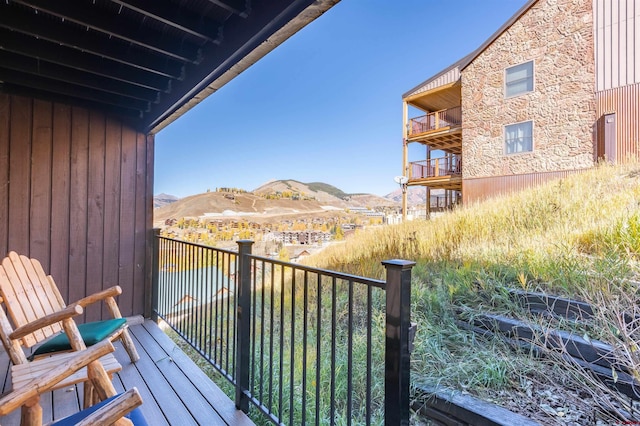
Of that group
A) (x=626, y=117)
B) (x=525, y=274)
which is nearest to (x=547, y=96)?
(x=626, y=117)

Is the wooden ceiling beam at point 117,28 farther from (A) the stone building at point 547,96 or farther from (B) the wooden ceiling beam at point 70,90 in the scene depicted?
(A) the stone building at point 547,96

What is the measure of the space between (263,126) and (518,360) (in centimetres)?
1329

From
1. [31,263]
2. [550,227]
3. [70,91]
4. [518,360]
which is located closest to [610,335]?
[518,360]

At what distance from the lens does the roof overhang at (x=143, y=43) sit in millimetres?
1599

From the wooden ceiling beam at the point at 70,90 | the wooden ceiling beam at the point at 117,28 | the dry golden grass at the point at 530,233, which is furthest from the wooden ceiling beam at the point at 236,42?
the dry golden grass at the point at 530,233

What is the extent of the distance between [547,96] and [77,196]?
10879 millimetres

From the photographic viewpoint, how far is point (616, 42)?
7.59 metres

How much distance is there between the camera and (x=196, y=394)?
2.03 meters

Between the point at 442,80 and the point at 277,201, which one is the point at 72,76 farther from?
the point at 442,80

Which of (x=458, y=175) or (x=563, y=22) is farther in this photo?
(x=458, y=175)

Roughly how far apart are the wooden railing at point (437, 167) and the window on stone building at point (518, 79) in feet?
8.70

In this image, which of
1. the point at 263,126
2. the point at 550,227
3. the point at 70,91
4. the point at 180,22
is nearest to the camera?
the point at 180,22

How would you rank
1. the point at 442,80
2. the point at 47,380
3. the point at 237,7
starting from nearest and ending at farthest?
the point at 47,380, the point at 237,7, the point at 442,80

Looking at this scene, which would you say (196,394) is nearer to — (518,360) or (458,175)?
(518,360)
